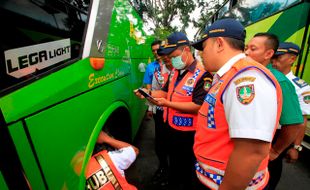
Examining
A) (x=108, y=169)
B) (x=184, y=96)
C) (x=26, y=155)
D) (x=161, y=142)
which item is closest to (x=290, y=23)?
(x=184, y=96)

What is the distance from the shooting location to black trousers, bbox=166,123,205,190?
2.26m

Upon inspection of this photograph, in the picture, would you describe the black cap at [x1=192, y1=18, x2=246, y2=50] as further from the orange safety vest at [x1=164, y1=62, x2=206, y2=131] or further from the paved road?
the paved road

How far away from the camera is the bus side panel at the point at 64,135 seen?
1.04 metres

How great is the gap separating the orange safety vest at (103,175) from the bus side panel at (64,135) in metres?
0.14

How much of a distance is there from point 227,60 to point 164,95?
162 cm

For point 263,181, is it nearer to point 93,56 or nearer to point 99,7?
point 93,56

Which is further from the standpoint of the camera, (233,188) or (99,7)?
(99,7)

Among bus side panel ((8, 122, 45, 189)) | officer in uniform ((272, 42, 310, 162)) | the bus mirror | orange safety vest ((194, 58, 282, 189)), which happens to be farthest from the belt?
officer in uniform ((272, 42, 310, 162))

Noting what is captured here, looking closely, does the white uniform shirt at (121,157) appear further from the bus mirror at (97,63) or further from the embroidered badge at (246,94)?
the embroidered badge at (246,94)

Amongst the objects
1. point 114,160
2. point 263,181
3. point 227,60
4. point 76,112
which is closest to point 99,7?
point 76,112

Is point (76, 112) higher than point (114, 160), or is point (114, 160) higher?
point (76, 112)

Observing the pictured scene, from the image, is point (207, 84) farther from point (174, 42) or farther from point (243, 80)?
point (243, 80)

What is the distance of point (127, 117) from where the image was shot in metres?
2.58

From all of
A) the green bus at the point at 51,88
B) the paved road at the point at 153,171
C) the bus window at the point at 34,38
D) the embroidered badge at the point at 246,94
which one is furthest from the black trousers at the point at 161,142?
the embroidered badge at the point at 246,94
